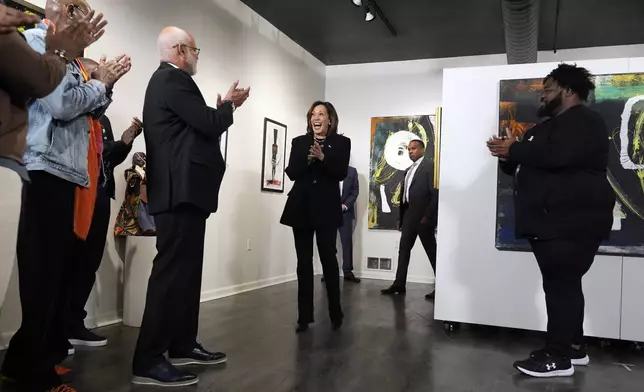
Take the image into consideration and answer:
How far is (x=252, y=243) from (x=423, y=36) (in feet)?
9.77

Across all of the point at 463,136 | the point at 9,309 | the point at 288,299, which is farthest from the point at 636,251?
the point at 9,309

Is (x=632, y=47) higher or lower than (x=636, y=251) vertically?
higher

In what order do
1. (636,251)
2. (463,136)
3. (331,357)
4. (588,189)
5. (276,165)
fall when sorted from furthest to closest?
(276,165) → (463,136) → (636,251) → (331,357) → (588,189)

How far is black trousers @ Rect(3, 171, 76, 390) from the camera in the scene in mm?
1718

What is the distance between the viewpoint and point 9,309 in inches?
108

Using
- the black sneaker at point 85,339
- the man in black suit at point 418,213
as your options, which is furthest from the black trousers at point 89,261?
the man in black suit at point 418,213

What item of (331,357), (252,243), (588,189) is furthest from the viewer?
(252,243)

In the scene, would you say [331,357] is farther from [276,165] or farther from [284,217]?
[276,165]

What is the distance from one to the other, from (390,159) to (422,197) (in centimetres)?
164

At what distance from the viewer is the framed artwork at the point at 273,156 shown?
17.9 ft

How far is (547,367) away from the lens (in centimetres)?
239

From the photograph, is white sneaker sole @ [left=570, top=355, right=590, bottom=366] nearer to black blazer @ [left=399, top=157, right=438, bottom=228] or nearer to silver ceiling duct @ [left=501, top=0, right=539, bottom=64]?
black blazer @ [left=399, top=157, right=438, bottom=228]

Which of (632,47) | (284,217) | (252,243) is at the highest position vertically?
(632,47)

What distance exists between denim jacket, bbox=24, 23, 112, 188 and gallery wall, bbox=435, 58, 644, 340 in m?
2.32
